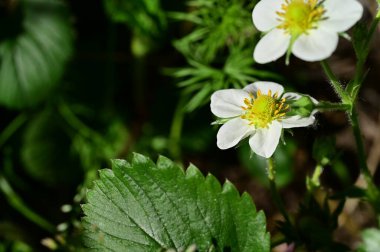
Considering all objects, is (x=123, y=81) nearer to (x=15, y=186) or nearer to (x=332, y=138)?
(x=15, y=186)

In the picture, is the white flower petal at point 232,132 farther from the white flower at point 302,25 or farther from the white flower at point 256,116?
the white flower at point 302,25

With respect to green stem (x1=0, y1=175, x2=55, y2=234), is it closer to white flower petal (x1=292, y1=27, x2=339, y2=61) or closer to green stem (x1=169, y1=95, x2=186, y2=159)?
green stem (x1=169, y1=95, x2=186, y2=159)

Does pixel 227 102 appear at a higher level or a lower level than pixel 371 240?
higher

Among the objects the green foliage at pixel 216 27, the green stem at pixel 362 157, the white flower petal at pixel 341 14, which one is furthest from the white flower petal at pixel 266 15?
the green foliage at pixel 216 27

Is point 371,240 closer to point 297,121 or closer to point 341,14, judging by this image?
point 297,121

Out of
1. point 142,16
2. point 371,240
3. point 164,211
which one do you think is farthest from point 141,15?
point 371,240

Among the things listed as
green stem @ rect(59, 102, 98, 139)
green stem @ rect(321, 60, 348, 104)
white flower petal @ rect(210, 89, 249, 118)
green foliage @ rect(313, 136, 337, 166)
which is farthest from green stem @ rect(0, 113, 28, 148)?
green stem @ rect(321, 60, 348, 104)

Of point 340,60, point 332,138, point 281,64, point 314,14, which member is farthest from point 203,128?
point 314,14
